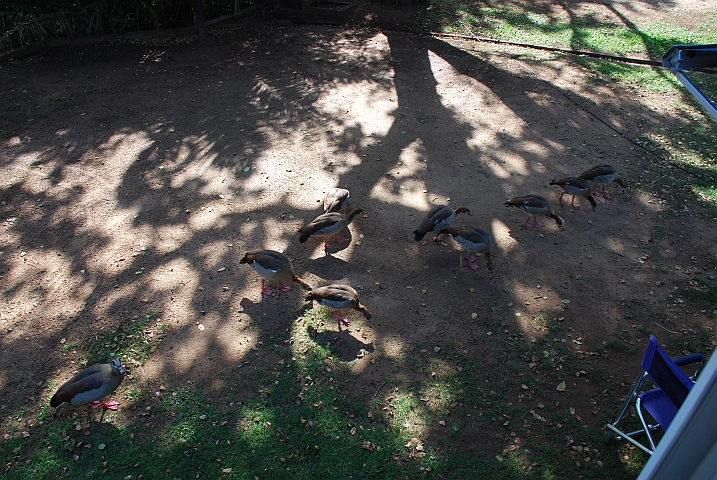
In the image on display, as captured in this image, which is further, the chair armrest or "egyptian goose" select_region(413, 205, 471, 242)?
"egyptian goose" select_region(413, 205, 471, 242)

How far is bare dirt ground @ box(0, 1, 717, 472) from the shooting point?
18.8 ft

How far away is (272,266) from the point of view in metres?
5.98

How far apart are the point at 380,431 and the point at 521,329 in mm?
2113

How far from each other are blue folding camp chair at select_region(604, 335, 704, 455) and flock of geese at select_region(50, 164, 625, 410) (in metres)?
2.44

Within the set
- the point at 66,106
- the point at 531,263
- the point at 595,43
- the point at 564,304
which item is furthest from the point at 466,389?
the point at 595,43

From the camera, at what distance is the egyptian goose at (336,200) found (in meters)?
7.23

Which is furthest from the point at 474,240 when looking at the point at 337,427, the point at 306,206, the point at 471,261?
the point at 337,427

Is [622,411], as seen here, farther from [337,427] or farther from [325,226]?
[325,226]

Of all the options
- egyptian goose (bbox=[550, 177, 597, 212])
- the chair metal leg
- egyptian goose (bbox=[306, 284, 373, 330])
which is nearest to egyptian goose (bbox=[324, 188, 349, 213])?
egyptian goose (bbox=[306, 284, 373, 330])

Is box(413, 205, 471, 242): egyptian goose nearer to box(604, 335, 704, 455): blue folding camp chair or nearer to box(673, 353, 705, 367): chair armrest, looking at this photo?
box(604, 335, 704, 455): blue folding camp chair

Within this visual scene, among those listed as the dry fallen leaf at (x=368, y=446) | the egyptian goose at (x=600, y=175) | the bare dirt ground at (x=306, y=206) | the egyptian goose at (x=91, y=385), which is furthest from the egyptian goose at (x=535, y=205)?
the egyptian goose at (x=91, y=385)

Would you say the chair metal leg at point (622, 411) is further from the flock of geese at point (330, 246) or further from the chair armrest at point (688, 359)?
the flock of geese at point (330, 246)

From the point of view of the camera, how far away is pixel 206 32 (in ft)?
47.0

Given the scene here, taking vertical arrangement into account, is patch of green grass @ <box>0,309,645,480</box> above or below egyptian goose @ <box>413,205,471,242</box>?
below
